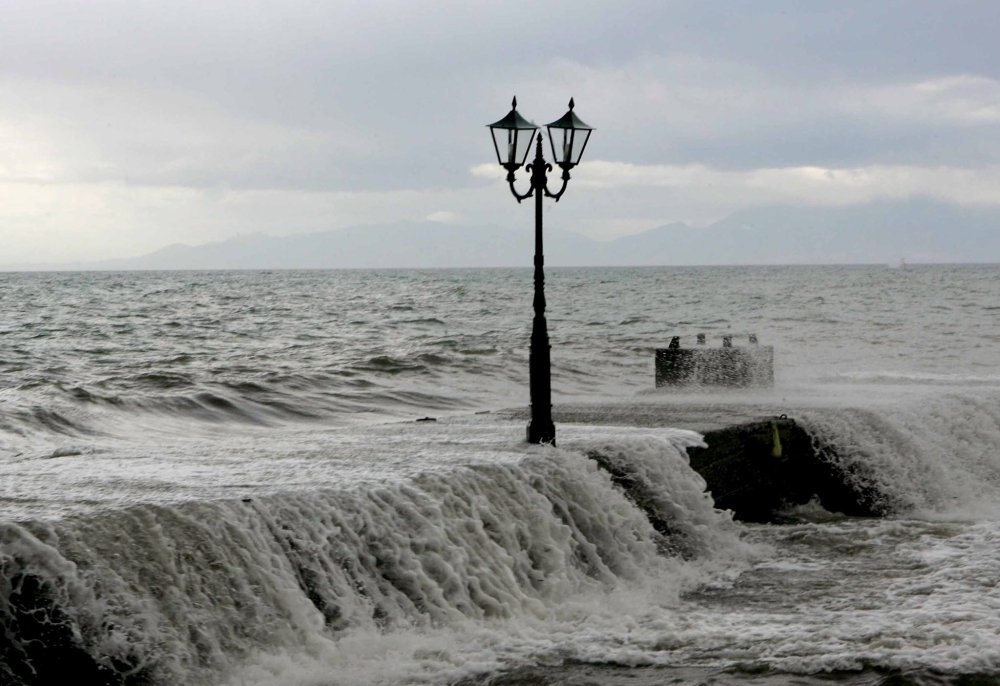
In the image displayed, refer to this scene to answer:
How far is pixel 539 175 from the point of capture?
42.7ft

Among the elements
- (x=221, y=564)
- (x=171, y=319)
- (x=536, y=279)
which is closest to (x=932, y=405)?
(x=536, y=279)

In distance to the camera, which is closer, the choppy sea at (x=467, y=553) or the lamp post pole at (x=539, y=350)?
the choppy sea at (x=467, y=553)

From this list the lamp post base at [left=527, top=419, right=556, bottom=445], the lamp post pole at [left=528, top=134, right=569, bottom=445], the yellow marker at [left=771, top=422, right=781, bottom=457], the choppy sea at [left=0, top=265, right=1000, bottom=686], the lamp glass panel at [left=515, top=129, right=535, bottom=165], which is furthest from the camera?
the yellow marker at [left=771, top=422, right=781, bottom=457]

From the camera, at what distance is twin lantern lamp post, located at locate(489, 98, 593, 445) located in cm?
1271

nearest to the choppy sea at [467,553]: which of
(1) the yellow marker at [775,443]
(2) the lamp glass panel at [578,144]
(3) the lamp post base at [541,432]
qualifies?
(3) the lamp post base at [541,432]

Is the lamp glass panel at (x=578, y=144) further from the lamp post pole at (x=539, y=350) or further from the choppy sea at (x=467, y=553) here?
the choppy sea at (x=467, y=553)

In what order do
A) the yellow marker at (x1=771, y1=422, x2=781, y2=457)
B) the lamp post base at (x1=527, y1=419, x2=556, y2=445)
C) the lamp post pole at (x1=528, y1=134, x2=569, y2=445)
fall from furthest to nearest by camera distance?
1. the yellow marker at (x1=771, y1=422, x2=781, y2=457)
2. the lamp post base at (x1=527, y1=419, x2=556, y2=445)
3. the lamp post pole at (x1=528, y1=134, x2=569, y2=445)

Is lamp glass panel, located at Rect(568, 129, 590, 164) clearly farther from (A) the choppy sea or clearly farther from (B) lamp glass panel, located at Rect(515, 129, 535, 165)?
(A) the choppy sea

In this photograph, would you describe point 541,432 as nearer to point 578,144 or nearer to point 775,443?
point 578,144

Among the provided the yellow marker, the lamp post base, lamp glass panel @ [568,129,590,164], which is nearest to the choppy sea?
the lamp post base

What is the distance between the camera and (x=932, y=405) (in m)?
18.8

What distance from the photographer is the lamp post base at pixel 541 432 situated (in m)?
13.3

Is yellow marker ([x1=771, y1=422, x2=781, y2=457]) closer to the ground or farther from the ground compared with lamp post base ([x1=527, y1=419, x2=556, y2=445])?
closer to the ground

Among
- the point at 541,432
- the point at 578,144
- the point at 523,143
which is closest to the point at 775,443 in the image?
the point at 541,432
